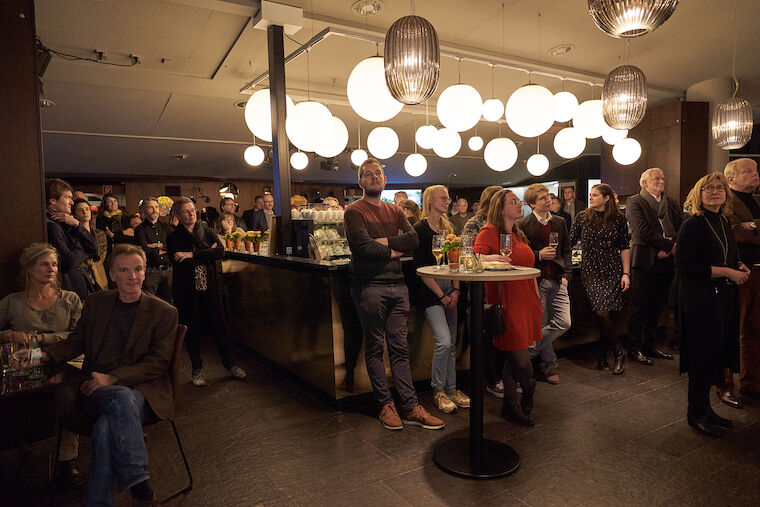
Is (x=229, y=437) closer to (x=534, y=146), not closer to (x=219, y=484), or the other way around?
(x=219, y=484)

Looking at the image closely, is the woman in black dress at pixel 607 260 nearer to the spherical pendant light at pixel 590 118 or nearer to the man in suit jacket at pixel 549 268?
the man in suit jacket at pixel 549 268

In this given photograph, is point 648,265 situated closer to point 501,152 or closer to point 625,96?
point 625,96

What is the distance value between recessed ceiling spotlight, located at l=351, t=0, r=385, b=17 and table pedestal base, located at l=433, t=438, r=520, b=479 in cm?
384

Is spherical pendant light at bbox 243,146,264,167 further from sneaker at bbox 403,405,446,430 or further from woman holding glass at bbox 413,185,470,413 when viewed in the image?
sneaker at bbox 403,405,446,430

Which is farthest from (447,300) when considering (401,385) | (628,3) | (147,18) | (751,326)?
(147,18)

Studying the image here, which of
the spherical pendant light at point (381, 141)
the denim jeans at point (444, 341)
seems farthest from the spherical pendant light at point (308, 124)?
the denim jeans at point (444, 341)

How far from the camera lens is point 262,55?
576cm

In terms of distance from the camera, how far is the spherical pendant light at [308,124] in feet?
12.3

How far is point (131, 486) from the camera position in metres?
1.96

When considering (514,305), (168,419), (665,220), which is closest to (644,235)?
(665,220)

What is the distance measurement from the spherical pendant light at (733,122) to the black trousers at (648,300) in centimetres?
122

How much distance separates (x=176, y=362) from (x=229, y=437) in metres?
0.92

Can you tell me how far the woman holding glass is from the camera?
317 cm

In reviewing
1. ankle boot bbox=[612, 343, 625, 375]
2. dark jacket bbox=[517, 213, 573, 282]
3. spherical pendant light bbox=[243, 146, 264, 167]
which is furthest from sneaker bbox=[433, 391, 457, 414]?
spherical pendant light bbox=[243, 146, 264, 167]
